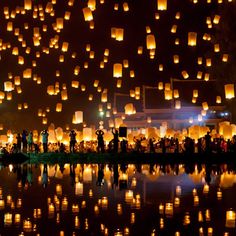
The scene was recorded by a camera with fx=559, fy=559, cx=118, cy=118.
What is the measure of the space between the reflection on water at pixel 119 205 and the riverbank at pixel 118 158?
244 inches

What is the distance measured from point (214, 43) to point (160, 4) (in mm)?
3967

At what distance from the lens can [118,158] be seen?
1984 centimetres

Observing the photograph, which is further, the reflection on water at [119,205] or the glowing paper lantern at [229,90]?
the glowing paper lantern at [229,90]

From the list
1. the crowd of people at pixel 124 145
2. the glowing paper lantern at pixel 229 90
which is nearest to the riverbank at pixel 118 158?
the crowd of people at pixel 124 145

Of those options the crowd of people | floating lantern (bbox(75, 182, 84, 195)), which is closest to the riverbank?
the crowd of people

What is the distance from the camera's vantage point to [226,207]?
7898 millimetres

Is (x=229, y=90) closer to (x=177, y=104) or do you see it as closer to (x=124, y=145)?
(x=124, y=145)

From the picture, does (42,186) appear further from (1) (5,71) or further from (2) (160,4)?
(1) (5,71)

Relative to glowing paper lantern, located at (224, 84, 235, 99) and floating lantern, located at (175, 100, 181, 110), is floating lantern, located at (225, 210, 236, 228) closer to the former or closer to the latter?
glowing paper lantern, located at (224, 84, 235, 99)

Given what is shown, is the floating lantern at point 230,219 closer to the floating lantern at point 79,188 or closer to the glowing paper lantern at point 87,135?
the floating lantern at point 79,188

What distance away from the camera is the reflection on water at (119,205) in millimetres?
6465

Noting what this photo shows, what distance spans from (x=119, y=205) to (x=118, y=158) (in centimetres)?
1159

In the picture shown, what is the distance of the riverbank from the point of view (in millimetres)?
18938

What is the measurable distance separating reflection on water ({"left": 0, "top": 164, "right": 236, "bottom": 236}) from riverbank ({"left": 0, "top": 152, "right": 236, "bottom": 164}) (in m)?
6.21
